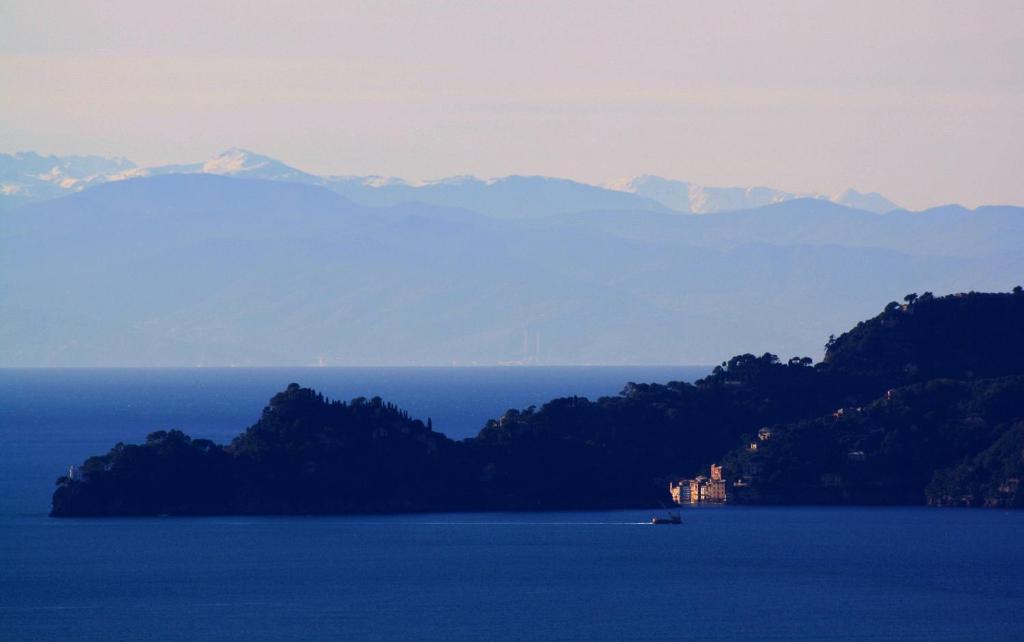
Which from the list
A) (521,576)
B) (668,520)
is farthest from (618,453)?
(521,576)

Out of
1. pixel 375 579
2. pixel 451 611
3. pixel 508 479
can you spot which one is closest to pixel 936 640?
pixel 451 611

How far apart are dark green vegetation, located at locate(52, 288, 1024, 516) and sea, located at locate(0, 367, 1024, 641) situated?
251cm

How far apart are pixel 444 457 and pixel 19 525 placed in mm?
21615

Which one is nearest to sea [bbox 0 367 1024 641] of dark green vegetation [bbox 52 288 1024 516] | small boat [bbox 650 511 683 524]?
small boat [bbox 650 511 683 524]

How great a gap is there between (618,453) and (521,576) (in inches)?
1338

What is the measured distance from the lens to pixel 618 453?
12575cm

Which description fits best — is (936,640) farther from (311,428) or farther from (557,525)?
(311,428)

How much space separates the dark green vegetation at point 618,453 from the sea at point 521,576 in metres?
2.51

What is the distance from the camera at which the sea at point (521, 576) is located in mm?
78875

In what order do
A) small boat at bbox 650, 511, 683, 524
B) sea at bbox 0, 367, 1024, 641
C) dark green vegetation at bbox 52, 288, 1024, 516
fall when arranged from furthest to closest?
dark green vegetation at bbox 52, 288, 1024, 516 → small boat at bbox 650, 511, 683, 524 → sea at bbox 0, 367, 1024, 641

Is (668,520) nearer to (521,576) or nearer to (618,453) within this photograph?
(618,453)

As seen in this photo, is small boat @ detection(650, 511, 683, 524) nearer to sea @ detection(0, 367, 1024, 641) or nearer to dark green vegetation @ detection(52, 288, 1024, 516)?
sea @ detection(0, 367, 1024, 641)

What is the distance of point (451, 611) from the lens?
82.5m

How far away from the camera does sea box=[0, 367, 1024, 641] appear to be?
78875 millimetres
